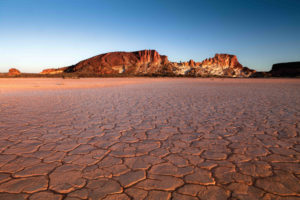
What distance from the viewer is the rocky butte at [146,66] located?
2876 inches

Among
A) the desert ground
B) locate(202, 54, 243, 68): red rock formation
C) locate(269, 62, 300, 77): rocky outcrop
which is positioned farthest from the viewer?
locate(202, 54, 243, 68): red rock formation

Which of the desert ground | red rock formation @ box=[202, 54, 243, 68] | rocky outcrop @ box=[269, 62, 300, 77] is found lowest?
the desert ground

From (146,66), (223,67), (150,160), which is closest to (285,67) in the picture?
(223,67)

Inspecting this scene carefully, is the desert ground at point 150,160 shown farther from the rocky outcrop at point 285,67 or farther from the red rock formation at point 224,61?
the red rock formation at point 224,61

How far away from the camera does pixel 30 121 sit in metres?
3.98

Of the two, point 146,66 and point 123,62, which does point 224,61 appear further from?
point 123,62

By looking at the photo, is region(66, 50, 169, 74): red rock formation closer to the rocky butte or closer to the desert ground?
the rocky butte

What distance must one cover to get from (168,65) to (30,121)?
246 ft

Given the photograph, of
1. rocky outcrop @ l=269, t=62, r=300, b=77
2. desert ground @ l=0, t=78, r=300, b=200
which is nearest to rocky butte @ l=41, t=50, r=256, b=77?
rocky outcrop @ l=269, t=62, r=300, b=77

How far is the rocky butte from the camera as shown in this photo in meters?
73.1

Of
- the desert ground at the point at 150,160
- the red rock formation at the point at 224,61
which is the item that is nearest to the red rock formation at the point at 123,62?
the red rock formation at the point at 224,61

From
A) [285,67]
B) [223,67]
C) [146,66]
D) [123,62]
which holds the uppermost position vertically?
[123,62]

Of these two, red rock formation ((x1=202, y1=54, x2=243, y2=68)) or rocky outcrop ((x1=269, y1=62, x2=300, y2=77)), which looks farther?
red rock formation ((x1=202, y1=54, x2=243, y2=68))

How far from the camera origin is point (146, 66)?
74.5m
